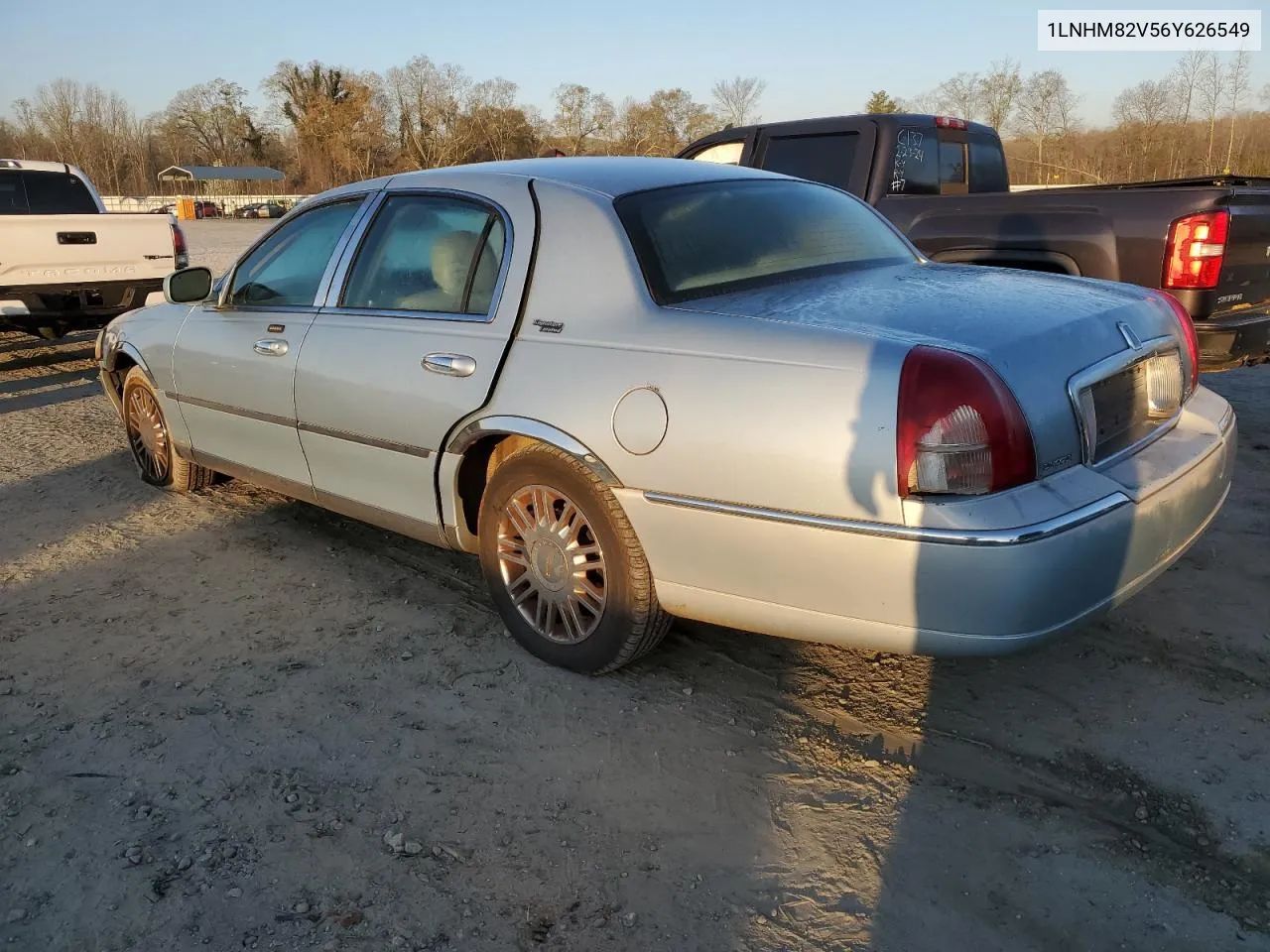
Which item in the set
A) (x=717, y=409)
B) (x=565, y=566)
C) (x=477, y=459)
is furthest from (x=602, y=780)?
(x=477, y=459)

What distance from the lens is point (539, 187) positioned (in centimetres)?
340

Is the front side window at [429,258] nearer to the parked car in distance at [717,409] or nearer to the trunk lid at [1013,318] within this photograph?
the parked car in distance at [717,409]

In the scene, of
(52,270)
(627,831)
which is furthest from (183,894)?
(52,270)

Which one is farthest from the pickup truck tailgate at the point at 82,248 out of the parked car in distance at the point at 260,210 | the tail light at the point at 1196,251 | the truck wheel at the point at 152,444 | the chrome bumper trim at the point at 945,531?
the parked car in distance at the point at 260,210

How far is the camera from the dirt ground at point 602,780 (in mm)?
2238

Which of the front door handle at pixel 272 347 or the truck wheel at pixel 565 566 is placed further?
the front door handle at pixel 272 347

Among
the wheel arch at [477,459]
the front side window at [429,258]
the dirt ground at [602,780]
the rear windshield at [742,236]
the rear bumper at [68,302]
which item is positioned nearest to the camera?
the dirt ground at [602,780]

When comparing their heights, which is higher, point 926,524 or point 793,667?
point 926,524

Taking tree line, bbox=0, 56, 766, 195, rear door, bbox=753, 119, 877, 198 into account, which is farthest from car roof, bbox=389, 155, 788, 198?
tree line, bbox=0, 56, 766, 195

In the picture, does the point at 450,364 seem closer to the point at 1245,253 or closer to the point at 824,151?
the point at 1245,253

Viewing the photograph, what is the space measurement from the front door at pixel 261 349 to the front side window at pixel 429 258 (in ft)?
0.74

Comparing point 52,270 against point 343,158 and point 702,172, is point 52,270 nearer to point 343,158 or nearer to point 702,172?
point 702,172

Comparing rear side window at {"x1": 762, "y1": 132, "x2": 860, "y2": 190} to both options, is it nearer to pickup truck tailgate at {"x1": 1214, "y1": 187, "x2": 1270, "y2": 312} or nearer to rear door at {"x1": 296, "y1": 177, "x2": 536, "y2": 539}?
pickup truck tailgate at {"x1": 1214, "y1": 187, "x2": 1270, "y2": 312}

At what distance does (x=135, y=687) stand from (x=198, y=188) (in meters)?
81.3
